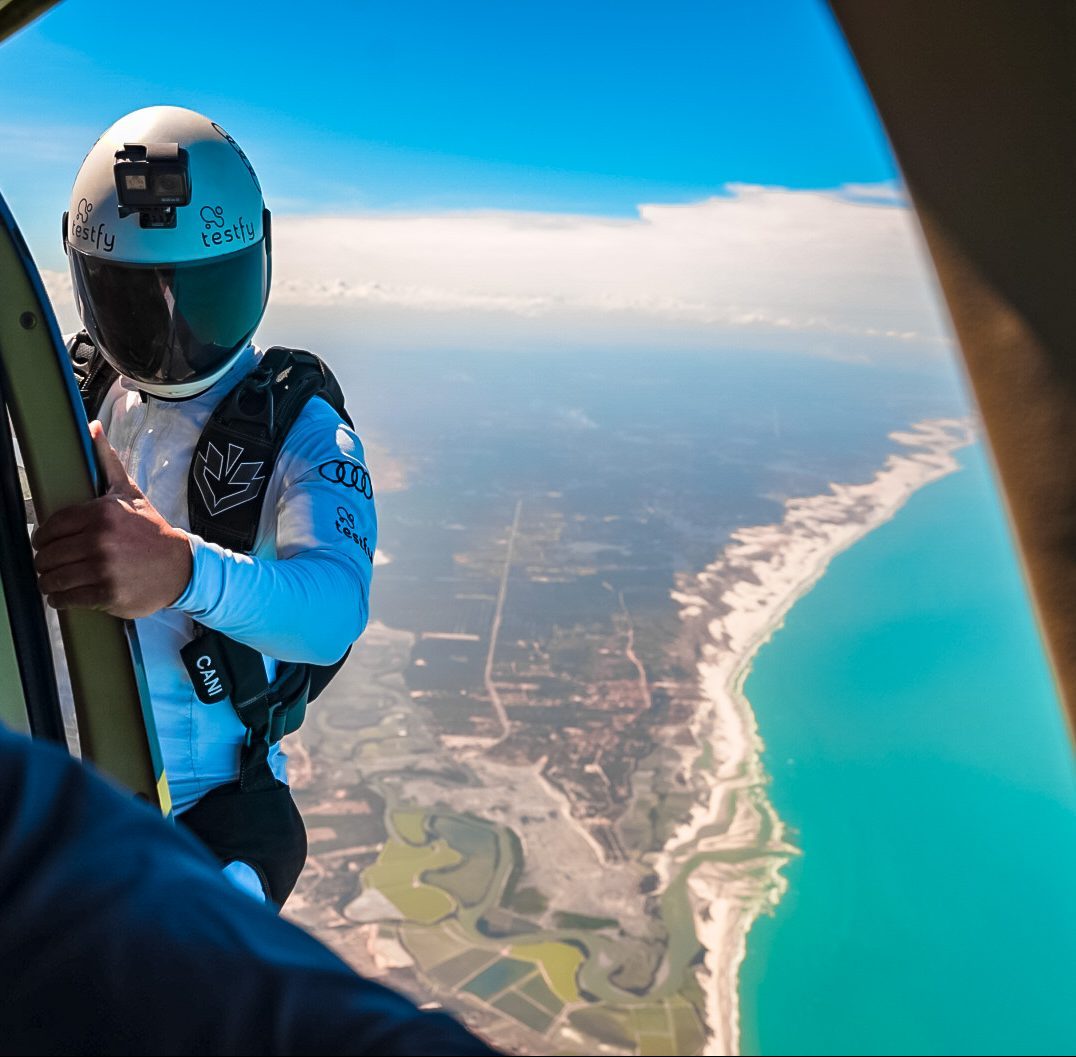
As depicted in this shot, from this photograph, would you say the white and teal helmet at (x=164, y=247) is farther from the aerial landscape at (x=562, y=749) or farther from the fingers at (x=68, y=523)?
the aerial landscape at (x=562, y=749)

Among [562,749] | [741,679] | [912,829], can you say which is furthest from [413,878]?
[912,829]

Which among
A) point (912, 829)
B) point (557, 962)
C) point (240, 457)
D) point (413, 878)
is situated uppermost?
point (240, 457)

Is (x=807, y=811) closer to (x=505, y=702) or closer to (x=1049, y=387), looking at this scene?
(x=505, y=702)

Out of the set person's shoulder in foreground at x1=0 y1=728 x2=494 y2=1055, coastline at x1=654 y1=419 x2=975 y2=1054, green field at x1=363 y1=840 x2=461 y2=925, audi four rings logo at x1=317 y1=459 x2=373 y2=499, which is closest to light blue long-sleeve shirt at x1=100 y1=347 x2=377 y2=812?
audi four rings logo at x1=317 y1=459 x2=373 y2=499

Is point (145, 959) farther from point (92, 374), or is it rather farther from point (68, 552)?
point (92, 374)

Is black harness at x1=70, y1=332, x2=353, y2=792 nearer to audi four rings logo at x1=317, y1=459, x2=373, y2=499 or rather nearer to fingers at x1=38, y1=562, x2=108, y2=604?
audi four rings logo at x1=317, y1=459, x2=373, y2=499

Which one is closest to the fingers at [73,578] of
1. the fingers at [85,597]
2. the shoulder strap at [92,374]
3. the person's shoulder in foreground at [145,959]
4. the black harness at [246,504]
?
the fingers at [85,597]
